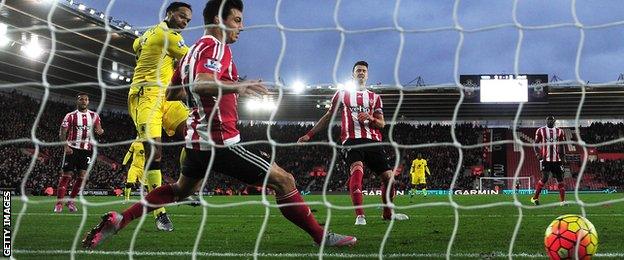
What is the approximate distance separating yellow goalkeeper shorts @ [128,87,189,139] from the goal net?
641 mm

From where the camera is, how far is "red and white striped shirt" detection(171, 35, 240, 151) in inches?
148

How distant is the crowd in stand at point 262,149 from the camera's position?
2618 cm

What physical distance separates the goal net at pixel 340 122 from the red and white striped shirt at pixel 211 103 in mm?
67

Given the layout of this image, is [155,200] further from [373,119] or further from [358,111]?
[358,111]

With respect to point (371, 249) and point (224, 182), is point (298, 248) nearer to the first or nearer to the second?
point (371, 249)

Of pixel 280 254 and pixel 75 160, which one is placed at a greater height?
pixel 75 160

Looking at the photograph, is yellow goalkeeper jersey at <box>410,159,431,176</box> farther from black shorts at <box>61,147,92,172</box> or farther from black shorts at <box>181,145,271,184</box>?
black shorts at <box>181,145,271,184</box>

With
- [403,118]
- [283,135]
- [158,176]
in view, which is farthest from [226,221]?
[403,118]

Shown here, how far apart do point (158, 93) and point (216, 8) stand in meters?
2.32

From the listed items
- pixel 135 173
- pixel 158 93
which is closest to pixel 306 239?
pixel 158 93

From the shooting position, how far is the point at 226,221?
7629 millimetres

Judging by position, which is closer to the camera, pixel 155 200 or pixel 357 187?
pixel 155 200

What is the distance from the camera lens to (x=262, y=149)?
28.0 metres

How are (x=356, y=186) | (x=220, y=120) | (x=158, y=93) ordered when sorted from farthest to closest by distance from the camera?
(x=356, y=186), (x=158, y=93), (x=220, y=120)
